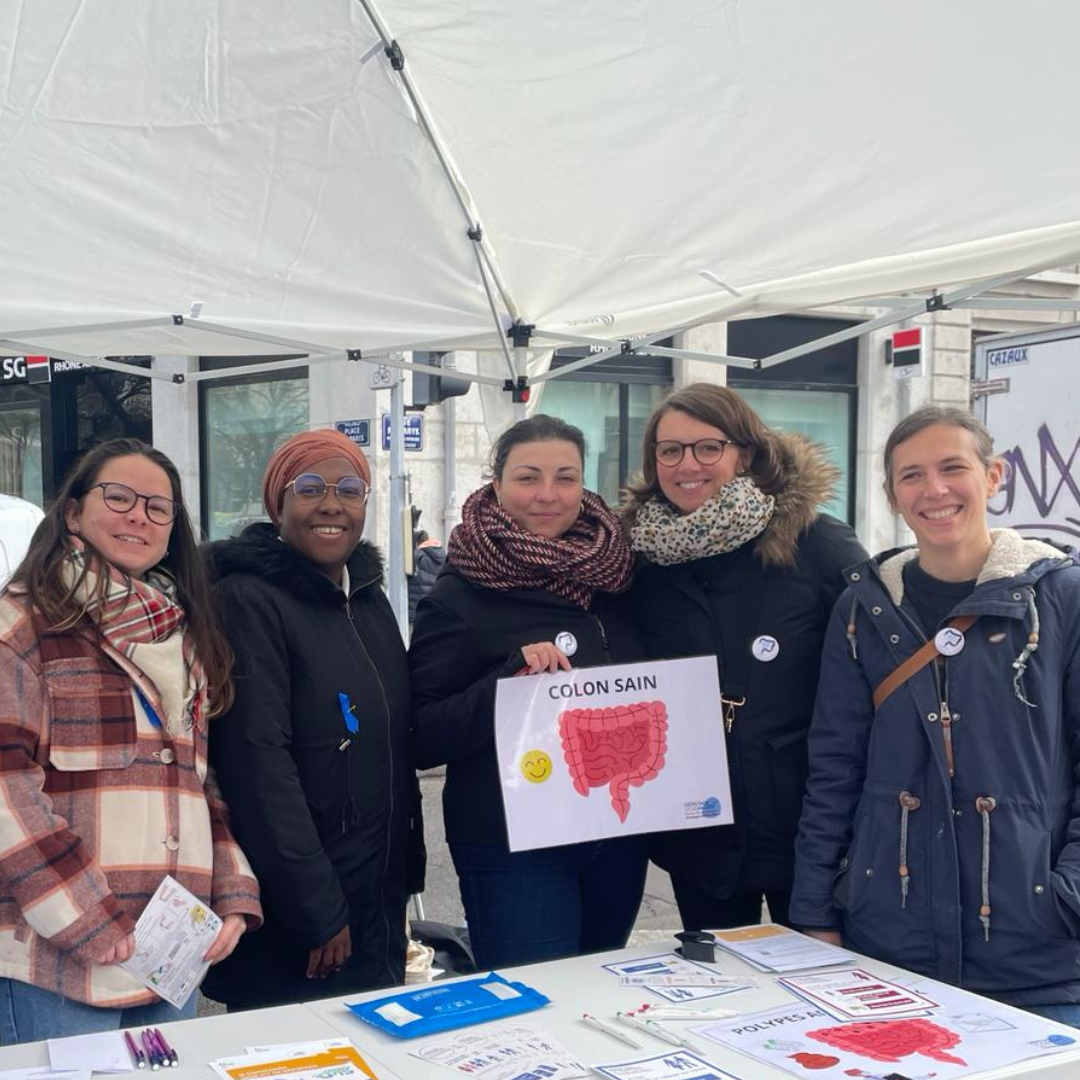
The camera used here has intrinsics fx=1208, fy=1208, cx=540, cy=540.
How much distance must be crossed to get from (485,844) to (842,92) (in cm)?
209

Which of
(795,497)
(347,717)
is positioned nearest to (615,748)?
(347,717)

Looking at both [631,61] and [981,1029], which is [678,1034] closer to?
[981,1029]

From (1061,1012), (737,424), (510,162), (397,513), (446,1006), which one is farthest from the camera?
(397,513)

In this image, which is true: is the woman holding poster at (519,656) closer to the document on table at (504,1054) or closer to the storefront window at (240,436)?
the document on table at (504,1054)

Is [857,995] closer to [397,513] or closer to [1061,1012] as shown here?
[1061,1012]

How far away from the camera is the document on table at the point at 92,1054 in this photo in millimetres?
2150

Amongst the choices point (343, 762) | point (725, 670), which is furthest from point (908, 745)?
point (343, 762)

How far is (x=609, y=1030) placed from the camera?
234 centimetres

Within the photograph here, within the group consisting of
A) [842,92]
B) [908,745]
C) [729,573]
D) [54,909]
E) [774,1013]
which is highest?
[842,92]

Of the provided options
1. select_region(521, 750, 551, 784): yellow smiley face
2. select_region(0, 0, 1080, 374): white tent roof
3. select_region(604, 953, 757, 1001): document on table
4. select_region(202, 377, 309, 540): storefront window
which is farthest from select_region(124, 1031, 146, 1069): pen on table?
select_region(202, 377, 309, 540): storefront window

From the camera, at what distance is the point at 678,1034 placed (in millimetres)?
2342

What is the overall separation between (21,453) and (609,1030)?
14466 millimetres

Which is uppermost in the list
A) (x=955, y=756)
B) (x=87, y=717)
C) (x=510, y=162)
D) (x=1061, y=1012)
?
(x=510, y=162)

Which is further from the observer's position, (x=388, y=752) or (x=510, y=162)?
(x=510, y=162)
